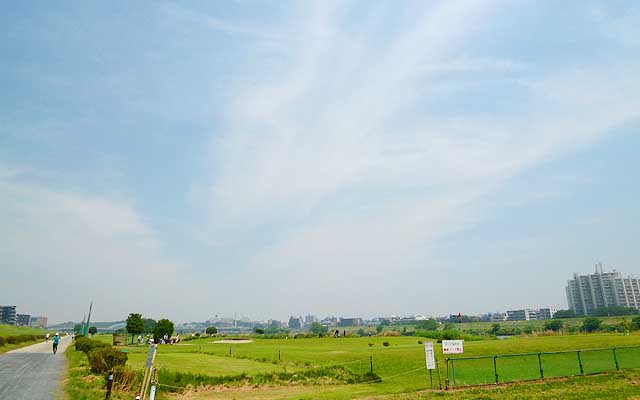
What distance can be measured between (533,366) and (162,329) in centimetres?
7256

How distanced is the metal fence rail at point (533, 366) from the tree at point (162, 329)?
218 ft

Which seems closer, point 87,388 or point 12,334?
point 87,388

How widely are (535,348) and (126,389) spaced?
41194 mm

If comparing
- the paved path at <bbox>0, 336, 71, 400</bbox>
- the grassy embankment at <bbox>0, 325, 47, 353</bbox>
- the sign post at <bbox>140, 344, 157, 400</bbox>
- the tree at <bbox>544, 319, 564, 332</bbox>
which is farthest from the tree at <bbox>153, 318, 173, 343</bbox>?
the tree at <bbox>544, 319, 564, 332</bbox>

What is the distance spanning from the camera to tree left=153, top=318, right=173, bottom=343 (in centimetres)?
8335

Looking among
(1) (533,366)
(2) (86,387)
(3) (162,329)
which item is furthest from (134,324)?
(1) (533,366)

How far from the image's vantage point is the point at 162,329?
84.2 m

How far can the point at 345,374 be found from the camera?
30406 mm

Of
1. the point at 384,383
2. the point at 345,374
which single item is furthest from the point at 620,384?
the point at 345,374

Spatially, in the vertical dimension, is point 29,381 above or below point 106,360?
below

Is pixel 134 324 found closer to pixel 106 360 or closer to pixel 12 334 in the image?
pixel 12 334

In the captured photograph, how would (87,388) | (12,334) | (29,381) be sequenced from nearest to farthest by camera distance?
(87,388) → (29,381) → (12,334)

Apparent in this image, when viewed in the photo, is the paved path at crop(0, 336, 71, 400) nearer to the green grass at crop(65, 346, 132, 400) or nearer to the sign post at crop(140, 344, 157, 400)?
the green grass at crop(65, 346, 132, 400)

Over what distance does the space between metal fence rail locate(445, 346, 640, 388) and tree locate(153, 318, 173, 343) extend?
218 feet
